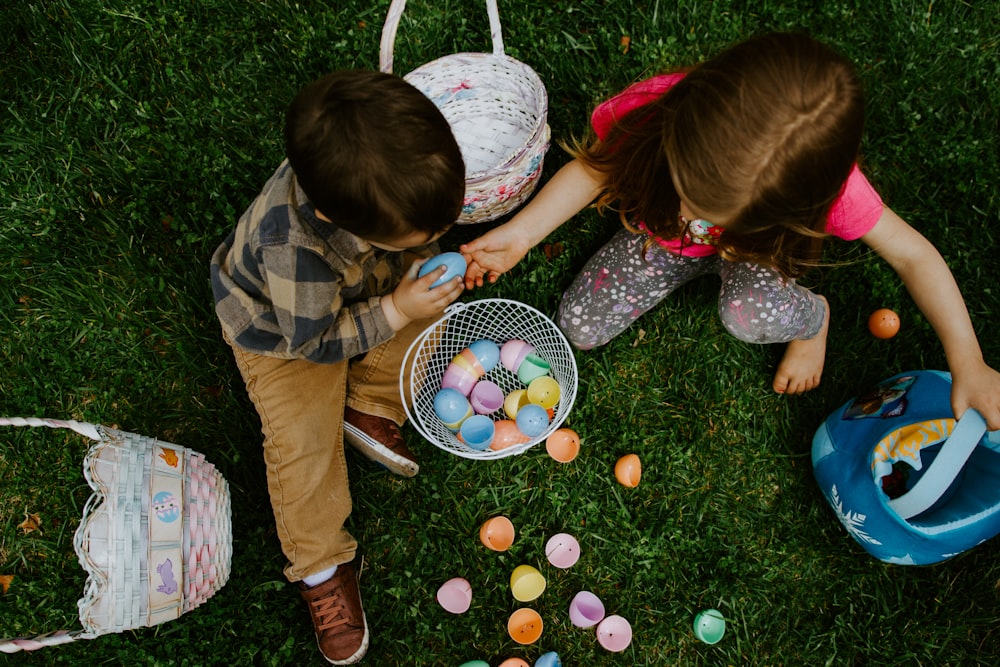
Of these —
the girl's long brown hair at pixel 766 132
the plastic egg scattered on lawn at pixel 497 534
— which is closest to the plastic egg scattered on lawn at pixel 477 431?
the plastic egg scattered on lawn at pixel 497 534

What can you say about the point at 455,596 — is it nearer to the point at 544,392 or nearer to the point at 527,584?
the point at 527,584

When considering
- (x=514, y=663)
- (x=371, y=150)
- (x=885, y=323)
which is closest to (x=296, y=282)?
(x=371, y=150)

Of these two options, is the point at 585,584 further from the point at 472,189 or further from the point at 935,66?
the point at 935,66

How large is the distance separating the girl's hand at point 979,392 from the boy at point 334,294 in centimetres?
123

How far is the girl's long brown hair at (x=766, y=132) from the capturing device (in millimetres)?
1286

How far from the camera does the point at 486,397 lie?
6.70 feet

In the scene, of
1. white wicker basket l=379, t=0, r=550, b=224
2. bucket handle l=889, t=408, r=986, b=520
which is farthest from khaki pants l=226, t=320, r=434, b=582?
bucket handle l=889, t=408, r=986, b=520

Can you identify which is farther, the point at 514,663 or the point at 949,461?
the point at 514,663

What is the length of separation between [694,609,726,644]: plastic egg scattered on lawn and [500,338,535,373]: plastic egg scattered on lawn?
35.1 inches

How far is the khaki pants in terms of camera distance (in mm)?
1914

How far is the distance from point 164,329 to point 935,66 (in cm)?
266

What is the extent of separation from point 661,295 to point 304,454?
44.5 inches

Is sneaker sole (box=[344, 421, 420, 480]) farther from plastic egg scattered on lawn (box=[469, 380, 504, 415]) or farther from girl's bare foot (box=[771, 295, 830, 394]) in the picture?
girl's bare foot (box=[771, 295, 830, 394])

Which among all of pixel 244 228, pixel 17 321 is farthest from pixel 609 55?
pixel 17 321
